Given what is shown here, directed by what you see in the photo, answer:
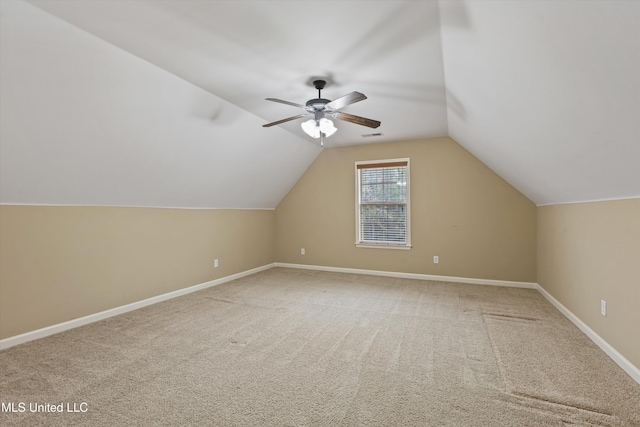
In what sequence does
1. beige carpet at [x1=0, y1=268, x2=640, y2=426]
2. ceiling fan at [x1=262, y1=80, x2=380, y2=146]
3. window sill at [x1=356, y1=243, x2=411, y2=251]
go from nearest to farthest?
1. beige carpet at [x1=0, y1=268, x2=640, y2=426]
2. ceiling fan at [x1=262, y1=80, x2=380, y2=146]
3. window sill at [x1=356, y1=243, x2=411, y2=251]

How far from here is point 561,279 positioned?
3375mm

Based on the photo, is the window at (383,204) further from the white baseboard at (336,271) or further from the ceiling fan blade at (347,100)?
the ceiling fan blade at (347,100)

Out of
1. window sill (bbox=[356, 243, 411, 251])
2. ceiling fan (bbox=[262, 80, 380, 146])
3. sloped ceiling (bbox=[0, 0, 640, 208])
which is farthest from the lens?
window sill (bbox=[356, 243, 411, 251])

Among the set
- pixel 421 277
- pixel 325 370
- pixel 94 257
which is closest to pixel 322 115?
pixel 325 370

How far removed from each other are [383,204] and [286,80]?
307cm

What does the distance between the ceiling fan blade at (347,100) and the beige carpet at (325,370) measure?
6.81 feet

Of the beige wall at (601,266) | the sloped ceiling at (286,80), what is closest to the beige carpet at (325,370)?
the beige wall at (601,266)

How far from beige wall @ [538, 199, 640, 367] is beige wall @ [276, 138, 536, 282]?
773 mm

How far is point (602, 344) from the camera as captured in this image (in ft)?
7.95

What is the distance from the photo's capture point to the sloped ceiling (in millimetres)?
1498

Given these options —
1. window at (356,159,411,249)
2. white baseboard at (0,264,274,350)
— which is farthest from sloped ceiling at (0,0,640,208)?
window at (356,159,411,249)

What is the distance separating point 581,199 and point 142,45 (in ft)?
13.1

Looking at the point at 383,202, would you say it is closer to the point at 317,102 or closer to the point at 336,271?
the point at 336,271

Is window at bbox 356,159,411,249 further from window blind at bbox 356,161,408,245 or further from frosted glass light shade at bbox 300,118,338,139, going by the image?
frosted glass light shade at bbox 300,118,338,139
